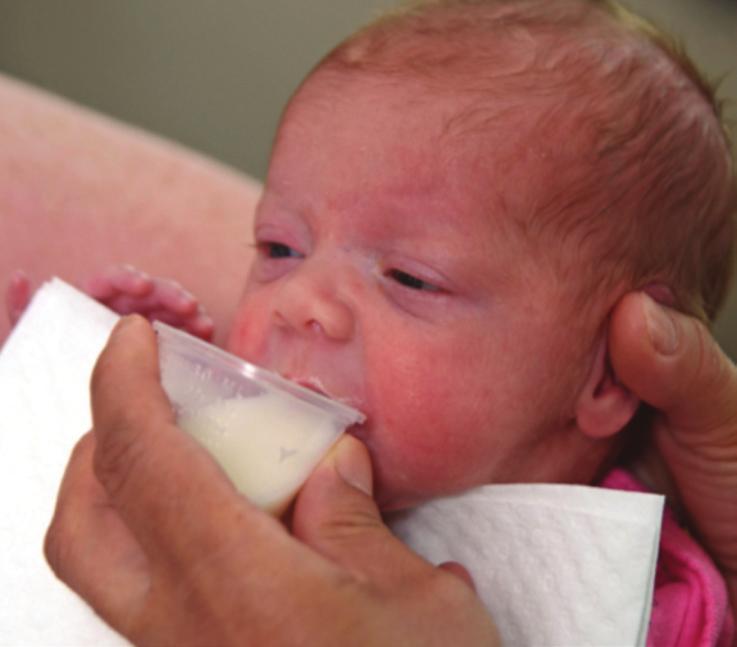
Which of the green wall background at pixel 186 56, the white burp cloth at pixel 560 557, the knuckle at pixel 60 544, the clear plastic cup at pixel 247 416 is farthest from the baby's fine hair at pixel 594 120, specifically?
the green wall background at pixel 186 56

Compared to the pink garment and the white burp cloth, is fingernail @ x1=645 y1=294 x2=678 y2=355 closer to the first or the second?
the white burp cloth

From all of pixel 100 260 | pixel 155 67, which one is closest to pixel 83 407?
pixel 100 260

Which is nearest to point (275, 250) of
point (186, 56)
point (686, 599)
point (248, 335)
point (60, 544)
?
point (248, 335)

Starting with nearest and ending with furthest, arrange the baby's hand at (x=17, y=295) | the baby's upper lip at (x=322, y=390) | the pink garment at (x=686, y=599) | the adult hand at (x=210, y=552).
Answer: the adult hand at (x=210, y=552), the baby's upper lip at (x=322, y=390), the pink garment at (x=686, y=599), the baby's hand at (x=17, y=295)

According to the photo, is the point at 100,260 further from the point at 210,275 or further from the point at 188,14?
the point at 188,14

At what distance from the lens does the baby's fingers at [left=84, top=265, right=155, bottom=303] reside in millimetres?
1298

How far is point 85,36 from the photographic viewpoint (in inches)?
104

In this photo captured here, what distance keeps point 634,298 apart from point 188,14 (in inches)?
77.5

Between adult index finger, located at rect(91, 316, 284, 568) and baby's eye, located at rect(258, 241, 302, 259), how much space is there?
11.3 inches

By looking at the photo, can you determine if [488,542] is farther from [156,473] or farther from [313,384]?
[156,473]

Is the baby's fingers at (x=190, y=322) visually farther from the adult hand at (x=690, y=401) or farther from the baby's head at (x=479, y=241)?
the adult hand at (x=690, y=401)

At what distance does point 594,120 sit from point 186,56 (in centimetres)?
186

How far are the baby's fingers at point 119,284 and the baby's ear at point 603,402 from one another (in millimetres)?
655

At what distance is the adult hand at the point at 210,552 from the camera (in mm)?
624
